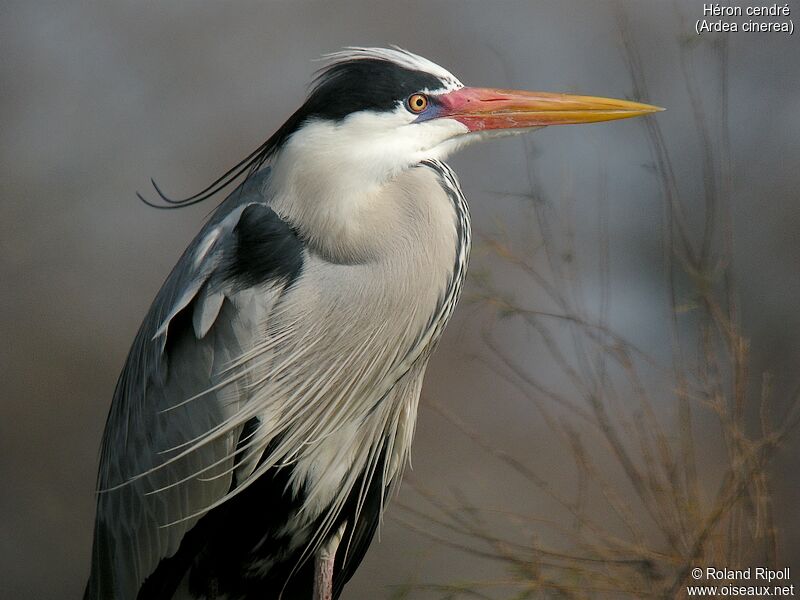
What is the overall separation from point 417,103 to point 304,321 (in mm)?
317

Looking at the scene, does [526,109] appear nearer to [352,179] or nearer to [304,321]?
[352,179]

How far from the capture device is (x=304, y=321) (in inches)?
46.7

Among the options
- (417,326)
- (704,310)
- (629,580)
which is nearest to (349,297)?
(417,326)

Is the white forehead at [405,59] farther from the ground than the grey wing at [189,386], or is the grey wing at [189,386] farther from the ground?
the white forehead at [405,59]

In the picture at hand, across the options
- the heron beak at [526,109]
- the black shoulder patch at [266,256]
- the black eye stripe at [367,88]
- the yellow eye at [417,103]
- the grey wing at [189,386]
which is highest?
the black eye stripe at [367,88]

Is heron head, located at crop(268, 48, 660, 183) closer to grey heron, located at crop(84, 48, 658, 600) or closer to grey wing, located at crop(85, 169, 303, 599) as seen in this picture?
grey heron, located at crop(84, 48, 658, 600)

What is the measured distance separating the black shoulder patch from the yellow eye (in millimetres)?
222

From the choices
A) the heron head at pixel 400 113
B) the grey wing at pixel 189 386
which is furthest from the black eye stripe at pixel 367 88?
the grey wing at pixel 189 386

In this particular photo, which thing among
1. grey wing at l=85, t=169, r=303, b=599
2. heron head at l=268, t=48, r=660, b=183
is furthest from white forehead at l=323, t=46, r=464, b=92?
grey wing at l=85, t=169, r=303, b=599

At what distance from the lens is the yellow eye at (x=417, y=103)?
3.87ft

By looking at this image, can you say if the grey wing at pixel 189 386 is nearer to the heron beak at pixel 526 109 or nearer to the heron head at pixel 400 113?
the heron head at pixel 400 113

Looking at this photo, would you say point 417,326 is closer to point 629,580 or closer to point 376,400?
point 376,400

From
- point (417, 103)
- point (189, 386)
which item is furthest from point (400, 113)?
point (189, 386)

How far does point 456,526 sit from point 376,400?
414mm
